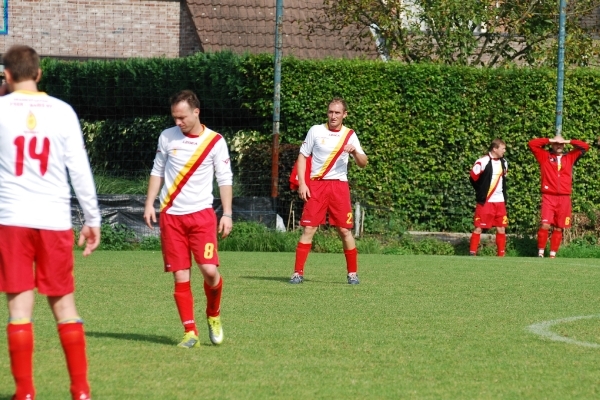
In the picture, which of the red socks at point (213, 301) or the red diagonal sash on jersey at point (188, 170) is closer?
the red socks at point (213, 301)

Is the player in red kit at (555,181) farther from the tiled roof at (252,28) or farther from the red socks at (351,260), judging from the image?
the tiled roof at (252,28)

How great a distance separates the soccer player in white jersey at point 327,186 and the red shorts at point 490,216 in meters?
7.54

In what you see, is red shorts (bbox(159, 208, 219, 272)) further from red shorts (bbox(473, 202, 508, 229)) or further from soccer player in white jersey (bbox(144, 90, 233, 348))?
red shorts (bbox(473, 202, 508, 229))

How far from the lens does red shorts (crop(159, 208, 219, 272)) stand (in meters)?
8.33

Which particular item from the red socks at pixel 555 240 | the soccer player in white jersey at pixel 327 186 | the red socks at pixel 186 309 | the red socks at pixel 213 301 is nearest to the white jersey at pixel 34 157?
the red socks at pixel 186 309

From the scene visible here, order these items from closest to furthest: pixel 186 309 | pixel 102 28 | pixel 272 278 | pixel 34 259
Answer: pixel 34 259
pixel 186 309
pixel 272 278
pixel 102 28

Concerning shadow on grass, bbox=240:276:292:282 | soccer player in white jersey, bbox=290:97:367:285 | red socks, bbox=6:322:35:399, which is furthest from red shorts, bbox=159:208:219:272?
shadow on grass, bbox=240:276:292:282

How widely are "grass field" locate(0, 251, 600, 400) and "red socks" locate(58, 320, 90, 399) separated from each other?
1.41ft

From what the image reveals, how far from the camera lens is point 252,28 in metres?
28.0

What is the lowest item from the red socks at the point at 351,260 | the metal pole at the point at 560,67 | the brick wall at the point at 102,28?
the red socks at the point at 351,260

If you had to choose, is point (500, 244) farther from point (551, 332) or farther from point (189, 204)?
point (189, 204)

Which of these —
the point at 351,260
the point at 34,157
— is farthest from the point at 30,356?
the point at 351,260

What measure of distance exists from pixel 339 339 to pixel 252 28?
2025 centimetres

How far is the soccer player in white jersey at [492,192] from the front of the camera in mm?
20016
